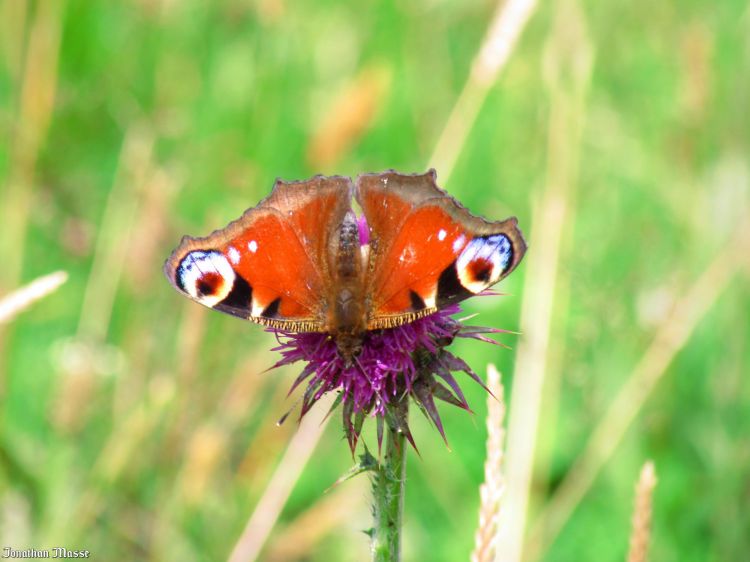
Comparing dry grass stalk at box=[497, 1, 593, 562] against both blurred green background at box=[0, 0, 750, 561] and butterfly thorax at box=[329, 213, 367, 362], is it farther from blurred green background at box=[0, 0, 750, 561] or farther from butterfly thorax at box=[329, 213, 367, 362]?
butterfly thorax at box=[329, 213, 367, 362]

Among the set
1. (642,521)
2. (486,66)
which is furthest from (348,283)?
Result: (486,66)

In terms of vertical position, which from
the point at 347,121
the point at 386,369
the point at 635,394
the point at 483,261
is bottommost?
the point at 386,369

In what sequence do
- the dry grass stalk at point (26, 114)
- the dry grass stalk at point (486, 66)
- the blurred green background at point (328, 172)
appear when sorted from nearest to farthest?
the dry grass stalk at point (486, 66) → the blurred green background at point (328, 172) → the dry grass stalk at point (26, 114)

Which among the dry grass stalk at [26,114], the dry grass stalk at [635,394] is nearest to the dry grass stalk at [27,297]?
the dry grass stalk at [26,114]

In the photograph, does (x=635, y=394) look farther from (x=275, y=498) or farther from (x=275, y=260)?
(x=275, y=260)

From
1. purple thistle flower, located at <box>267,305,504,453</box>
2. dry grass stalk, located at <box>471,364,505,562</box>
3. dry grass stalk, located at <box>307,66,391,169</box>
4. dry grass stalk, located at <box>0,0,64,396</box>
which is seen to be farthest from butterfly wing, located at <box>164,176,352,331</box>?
dry grass stalk, located at <box>307,66,391,169</box>

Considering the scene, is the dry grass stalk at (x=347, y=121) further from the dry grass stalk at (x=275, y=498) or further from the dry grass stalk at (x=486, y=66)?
the dry grass stalk at (x=275, y=498)

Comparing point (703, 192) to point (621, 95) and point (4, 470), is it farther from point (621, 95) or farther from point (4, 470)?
point (4, 470)

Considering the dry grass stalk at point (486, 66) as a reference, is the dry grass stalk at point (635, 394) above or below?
below
